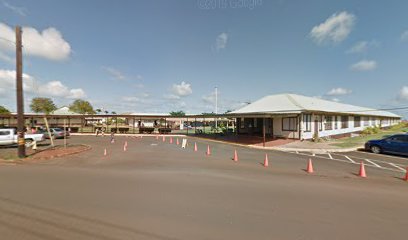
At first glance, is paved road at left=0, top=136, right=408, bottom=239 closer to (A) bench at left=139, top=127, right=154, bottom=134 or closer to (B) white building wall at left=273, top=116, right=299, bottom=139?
(B) white building wall at left=273, top=116, right=299, bottom=139

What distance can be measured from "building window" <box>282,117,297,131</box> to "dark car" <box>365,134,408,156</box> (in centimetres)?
651

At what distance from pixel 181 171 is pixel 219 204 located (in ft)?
11.9

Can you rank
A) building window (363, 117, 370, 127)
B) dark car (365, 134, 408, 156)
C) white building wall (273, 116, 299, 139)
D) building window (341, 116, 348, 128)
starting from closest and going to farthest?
dark car (365, 134, 408, 156), white building wall (273, 116, 299, 139), building window (341, 116, 348, 128), building window (363, 117, 370, 127)

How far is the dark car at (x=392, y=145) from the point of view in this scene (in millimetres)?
12571

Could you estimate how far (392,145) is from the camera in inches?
514

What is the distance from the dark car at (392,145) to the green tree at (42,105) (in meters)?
67.2

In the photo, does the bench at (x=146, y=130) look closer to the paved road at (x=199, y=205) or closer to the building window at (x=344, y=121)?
the paved road at (x=199, y=205)

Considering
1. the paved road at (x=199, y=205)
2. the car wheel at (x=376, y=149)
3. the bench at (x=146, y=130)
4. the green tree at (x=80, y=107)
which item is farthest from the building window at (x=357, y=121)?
the green tree at (x=80, y=107)

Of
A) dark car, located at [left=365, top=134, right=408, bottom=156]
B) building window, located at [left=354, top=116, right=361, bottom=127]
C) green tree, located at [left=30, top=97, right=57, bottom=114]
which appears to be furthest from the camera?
green tree, located at [left=30, top=97, right=57, bottom=114]

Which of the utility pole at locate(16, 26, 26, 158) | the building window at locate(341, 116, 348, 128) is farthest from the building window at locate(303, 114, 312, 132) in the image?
the utility pole at locate(16, 26, 26, 158)

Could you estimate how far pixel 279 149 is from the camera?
624 inches

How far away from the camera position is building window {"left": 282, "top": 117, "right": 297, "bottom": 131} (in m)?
20.0

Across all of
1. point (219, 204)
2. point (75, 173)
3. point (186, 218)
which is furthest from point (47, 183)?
point (219, 204)

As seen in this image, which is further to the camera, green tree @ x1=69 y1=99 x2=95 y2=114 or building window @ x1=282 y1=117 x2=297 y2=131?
green tree @ x1=69 y1=99 x2=95 y2=114
